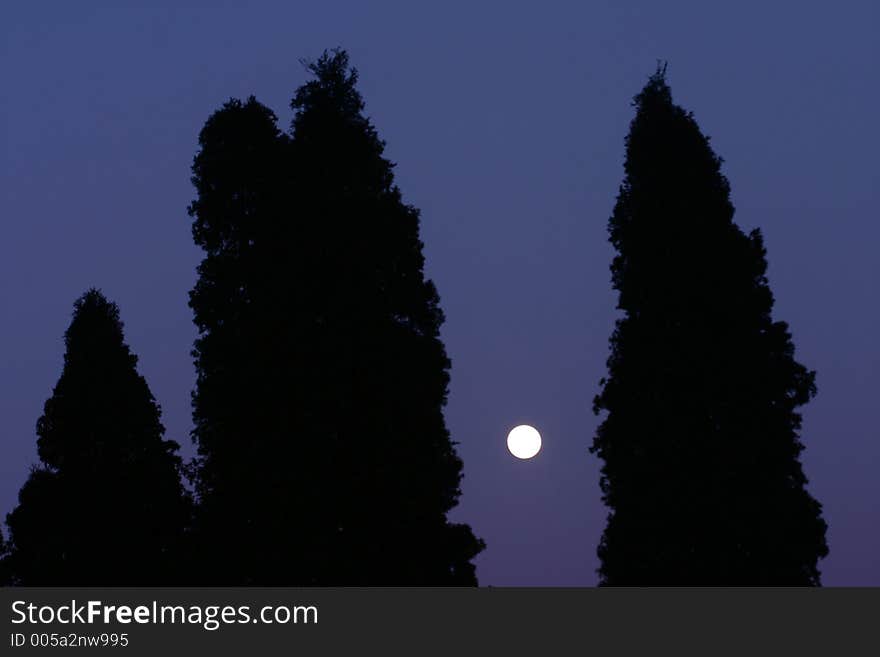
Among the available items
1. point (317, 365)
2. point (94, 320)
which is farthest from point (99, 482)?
point (317, 365)

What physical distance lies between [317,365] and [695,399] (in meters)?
8.14

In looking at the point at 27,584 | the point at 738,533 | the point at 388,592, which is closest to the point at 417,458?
the point at 738,533

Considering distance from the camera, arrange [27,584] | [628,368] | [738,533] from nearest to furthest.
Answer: [738,533], [628,368], [27,584]

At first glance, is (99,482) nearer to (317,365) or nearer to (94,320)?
(94,320)

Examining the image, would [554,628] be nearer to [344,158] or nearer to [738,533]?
[738,533]

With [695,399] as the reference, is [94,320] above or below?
above

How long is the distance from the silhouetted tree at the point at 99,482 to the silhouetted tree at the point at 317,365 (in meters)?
8.02

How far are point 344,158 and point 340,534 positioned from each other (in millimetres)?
9082

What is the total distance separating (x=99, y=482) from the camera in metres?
37.2

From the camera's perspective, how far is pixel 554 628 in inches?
768

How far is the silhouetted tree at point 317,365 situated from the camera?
28.0 m

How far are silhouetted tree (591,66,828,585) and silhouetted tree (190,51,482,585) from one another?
3.78 meters

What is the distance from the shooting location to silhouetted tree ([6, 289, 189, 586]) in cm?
3656

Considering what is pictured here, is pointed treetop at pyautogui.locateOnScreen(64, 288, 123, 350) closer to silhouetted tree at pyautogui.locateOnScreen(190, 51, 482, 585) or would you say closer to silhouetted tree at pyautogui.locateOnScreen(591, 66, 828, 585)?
silhouetted tree at pyautogui.locateOnScreen(190, 51, 482, 585)
